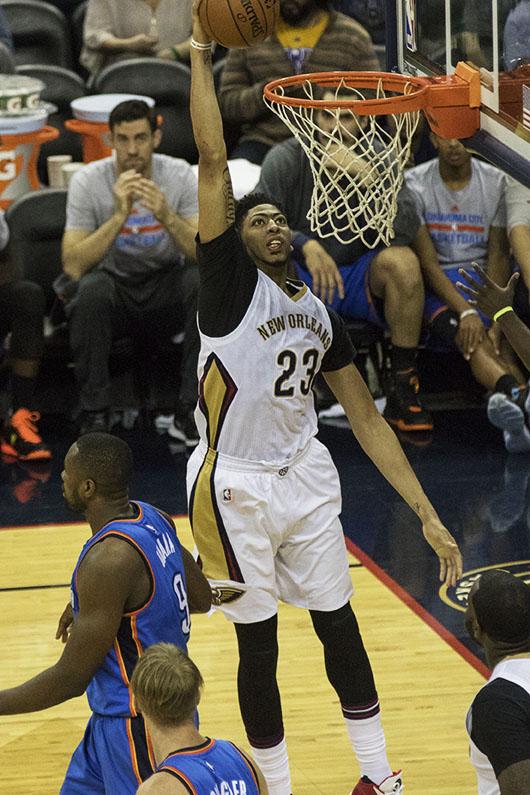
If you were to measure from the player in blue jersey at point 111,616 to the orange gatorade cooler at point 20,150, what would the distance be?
5302mm

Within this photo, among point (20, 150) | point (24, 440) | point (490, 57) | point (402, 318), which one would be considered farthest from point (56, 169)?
point (490, 57)

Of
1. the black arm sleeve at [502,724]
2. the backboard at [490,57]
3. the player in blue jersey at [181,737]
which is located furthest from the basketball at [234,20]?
the black arm sleeve at [502,724]

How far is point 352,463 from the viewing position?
791 centimetres

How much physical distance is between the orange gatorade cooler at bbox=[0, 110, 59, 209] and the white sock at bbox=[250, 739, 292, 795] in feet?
17.4

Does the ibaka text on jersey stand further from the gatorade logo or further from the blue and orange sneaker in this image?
the blue and orange sneaker

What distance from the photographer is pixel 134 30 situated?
10.0 metres

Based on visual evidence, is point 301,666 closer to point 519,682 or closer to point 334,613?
point 334,613

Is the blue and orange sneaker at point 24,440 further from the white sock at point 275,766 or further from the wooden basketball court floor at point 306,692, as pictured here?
the white sock at point 275,766

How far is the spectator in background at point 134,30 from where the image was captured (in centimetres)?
984

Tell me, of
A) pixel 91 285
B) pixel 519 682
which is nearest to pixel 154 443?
pixel 91 285

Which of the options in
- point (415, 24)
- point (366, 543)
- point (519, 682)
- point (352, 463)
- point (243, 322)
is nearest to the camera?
point (519, 682)

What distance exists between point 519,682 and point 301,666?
2304mm

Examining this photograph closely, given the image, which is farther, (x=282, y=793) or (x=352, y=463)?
(x=352, y=463)

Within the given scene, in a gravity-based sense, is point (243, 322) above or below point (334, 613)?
above
